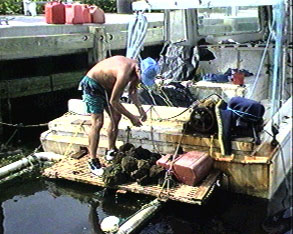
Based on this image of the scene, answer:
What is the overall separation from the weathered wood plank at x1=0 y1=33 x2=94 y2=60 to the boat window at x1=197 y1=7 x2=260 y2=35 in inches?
101

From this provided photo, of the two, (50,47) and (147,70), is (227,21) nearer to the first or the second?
(147,70)

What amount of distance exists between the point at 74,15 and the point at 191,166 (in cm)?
611

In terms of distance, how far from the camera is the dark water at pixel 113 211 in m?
4.99

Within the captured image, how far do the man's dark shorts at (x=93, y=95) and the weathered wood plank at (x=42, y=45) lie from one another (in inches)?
125

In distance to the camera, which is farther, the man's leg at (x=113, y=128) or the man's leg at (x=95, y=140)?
the man's leg at (x=113, y=128)

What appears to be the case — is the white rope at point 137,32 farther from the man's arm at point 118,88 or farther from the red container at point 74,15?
the red container at point 74,15

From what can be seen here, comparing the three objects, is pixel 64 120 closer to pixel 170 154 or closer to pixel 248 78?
pixel 170 154

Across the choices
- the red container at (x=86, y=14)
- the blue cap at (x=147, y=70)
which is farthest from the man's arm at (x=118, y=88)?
the red container at (x=86, y=14)

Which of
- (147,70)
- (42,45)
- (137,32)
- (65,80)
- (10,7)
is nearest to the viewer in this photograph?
(147,70)

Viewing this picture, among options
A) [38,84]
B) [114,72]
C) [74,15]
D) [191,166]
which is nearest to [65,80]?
[38,84]

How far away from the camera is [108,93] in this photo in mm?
5711

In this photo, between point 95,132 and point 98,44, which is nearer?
point 95,132

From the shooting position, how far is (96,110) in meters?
5.68

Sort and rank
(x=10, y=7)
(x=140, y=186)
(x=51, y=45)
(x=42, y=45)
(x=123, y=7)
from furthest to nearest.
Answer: (x=123, y=7), (x=10, y=7), (x=51, y=45), (x=42, y=45), (x=140, y=186)
